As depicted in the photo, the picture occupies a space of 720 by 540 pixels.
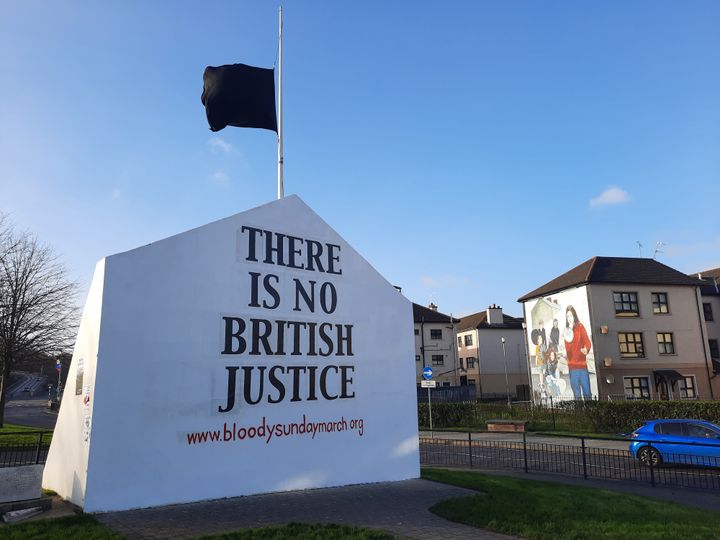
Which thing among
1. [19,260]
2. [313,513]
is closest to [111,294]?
[313,513]

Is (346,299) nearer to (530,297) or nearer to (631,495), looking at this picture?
(631,495)

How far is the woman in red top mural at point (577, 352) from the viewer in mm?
34125

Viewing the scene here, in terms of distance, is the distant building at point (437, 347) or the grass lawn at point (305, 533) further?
the distant building at point (437, 347)

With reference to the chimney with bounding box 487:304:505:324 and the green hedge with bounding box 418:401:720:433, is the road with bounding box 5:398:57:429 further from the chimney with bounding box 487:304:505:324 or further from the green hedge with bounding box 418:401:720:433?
the chimney with bounding box 487:304:505:324

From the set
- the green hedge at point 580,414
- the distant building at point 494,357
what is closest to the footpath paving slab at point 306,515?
the green hedge at point 580,414

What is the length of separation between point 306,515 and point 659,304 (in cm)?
3455

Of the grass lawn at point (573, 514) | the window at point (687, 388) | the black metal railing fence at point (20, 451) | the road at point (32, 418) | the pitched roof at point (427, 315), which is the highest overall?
the pitched roof at point (427, 315)

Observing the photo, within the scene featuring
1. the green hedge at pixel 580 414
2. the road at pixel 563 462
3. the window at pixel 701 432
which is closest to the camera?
the road at pixel 563 462

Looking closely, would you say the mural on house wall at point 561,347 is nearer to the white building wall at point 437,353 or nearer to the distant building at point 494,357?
the distant building at point 494,357

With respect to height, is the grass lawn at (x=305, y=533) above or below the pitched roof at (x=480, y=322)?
below

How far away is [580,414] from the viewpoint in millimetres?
25781

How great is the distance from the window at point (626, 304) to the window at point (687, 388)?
17.3 feet

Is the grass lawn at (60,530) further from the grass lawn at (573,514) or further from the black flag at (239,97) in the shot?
the black flag at (239,97)

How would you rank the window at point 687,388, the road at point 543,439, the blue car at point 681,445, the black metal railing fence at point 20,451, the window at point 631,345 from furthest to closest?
the window at point 687,388 → the window at point 631,345 → the road at point 543,439 → the blue car at point 681,445 → the black metal railing fence at point 20,451
